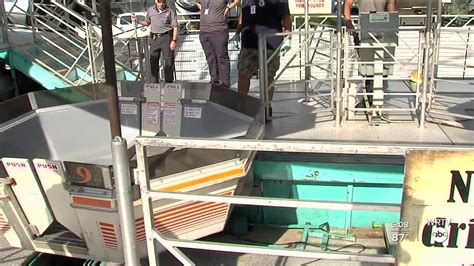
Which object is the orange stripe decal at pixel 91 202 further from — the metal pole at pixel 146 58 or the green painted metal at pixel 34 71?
the green painted metal at pixel 34 71

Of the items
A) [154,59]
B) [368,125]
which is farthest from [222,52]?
[368,125]

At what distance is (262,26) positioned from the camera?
4.87m

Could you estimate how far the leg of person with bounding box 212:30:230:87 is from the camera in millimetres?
5496

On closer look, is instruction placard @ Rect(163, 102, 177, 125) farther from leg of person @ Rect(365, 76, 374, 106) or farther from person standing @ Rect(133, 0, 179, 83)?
leg of person @ Rect(365, 76, 374, 106)

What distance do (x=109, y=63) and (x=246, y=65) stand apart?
3.04 metres

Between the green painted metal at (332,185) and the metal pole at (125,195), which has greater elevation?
the metal pole at (125,195)

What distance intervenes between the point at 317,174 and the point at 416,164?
2258 mm

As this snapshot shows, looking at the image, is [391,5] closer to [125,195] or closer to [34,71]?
[125,195]

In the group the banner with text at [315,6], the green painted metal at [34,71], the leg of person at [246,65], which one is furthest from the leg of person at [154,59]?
the banner with text at [315,6]

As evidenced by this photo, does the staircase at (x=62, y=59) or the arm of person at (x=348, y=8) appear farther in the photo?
the staircase at (x=62, y=59)

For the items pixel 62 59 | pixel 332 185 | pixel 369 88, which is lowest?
pixel 332 185

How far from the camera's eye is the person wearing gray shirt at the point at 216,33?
17.8 ft

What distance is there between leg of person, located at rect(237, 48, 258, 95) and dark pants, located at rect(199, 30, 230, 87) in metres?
0.50

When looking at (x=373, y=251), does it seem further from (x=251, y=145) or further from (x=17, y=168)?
(x=17, y=168)
